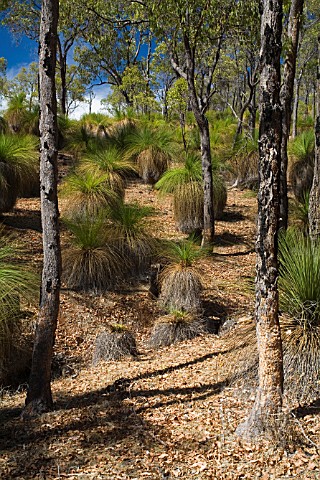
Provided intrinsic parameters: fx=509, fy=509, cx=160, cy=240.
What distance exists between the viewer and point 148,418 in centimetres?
351

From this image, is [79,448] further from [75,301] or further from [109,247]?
[109,247]

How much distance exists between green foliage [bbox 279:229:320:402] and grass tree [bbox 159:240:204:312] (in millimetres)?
2081

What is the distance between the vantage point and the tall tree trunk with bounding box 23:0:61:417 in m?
3.29

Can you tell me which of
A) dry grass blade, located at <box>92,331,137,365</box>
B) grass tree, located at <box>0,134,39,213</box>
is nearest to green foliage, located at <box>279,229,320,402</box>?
dry grass blade, located at <box>92,331,137,365</box>

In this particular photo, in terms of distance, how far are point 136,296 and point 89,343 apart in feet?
3.64

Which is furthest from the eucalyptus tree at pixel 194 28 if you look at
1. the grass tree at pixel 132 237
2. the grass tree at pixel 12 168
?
the grass tree at pixel 12 168

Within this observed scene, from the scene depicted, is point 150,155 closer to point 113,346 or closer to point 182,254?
point 182,254

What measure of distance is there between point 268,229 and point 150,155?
8884 mm

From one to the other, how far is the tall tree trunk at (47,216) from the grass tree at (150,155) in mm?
8025

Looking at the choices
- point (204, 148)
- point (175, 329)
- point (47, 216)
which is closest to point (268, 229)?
point (47, 216)

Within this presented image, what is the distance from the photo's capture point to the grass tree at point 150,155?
1149 cm

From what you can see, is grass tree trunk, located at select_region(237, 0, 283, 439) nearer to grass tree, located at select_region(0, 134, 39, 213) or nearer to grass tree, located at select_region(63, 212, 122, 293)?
grass tree, located at select_region(63, 212, 122, 293)

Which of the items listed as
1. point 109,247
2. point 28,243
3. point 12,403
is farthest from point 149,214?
point 12,403

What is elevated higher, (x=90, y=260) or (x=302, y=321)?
(x=90, y=260)
